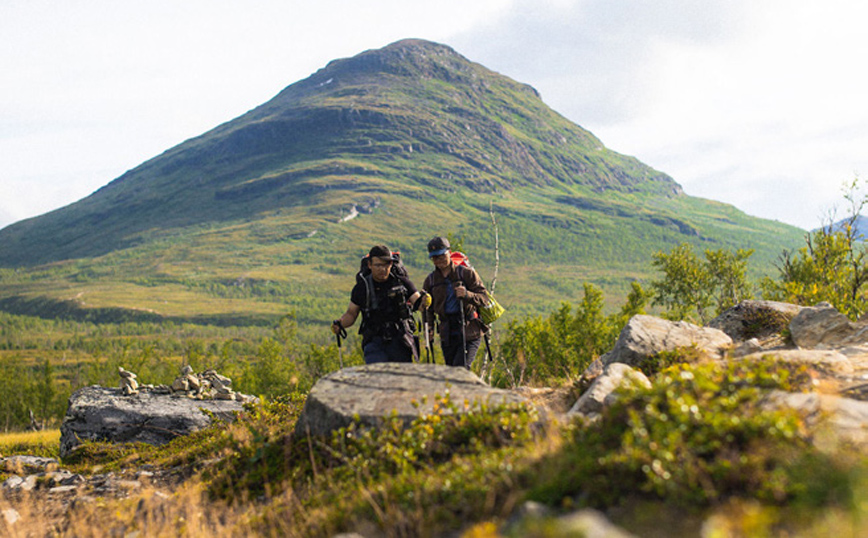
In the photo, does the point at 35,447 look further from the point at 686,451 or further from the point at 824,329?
the point at 824,329

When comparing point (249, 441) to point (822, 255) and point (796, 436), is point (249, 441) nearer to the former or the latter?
point (796, 436)

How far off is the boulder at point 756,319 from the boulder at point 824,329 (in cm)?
142

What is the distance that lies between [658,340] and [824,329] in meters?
3.25

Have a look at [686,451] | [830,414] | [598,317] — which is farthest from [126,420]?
[598,317]

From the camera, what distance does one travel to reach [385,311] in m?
10.3

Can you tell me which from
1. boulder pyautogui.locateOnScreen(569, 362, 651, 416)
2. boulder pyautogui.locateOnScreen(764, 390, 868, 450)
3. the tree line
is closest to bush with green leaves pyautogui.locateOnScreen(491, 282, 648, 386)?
the tree line

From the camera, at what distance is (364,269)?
1043 cm

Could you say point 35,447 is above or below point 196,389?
below

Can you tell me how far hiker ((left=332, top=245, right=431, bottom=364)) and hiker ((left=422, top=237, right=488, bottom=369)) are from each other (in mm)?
666

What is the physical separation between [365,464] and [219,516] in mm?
2274

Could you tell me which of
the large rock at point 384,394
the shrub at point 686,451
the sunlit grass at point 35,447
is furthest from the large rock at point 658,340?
the sunlit grass at point 35,447

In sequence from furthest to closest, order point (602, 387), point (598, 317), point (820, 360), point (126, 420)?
point (598, 317) < point (126, 420) < point (602, 387) < point (820, 360)

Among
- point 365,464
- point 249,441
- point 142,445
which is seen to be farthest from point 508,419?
point 142,445

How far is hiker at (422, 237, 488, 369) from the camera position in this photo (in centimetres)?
1078
